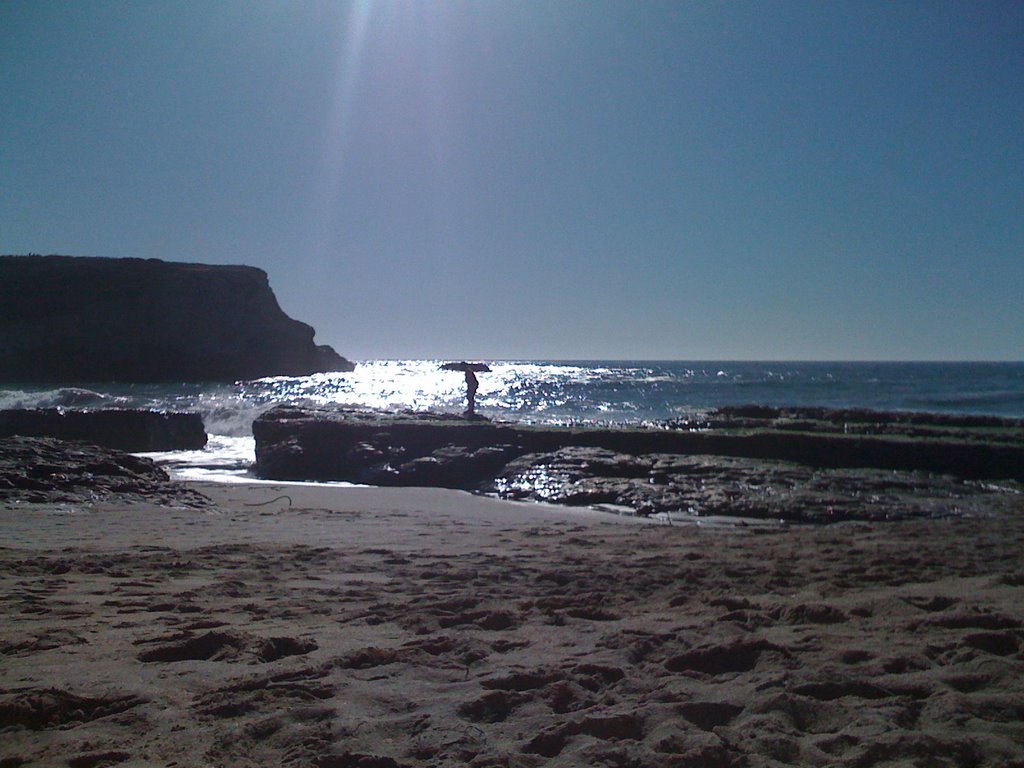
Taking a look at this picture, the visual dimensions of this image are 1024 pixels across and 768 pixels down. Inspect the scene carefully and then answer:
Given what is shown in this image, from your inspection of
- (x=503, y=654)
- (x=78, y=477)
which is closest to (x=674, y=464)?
(x=78, y=477)

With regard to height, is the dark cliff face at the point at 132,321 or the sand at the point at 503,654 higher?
the dark cliff face at the point at 132,321

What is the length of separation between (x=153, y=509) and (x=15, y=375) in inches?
2328

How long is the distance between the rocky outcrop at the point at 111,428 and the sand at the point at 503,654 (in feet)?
37.7

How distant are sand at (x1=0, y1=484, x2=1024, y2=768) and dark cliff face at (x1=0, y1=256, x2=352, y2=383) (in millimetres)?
60021

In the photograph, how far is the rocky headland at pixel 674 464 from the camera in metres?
10.1

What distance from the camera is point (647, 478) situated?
11.7 meters

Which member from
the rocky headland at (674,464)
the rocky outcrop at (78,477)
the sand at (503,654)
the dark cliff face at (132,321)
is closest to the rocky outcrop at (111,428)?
the rocky headland at (674,464)

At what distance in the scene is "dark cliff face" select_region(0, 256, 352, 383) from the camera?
57906 millimetres

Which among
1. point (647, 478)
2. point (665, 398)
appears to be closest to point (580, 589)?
point (647, 478)

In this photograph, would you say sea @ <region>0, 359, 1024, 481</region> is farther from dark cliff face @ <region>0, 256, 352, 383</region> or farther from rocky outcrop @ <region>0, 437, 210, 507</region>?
dark cliff face @ <region>0, 256, 352, 383</region>

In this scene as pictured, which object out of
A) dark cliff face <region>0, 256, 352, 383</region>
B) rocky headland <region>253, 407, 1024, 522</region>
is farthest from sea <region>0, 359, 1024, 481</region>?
dark cliff face <region>0, 256, 352, 383</region>

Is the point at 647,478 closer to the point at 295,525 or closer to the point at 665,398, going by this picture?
the point at 295,525

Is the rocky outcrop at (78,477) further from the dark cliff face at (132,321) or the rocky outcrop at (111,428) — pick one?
the dark cliff face at (132,321)

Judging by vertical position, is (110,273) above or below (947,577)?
above
